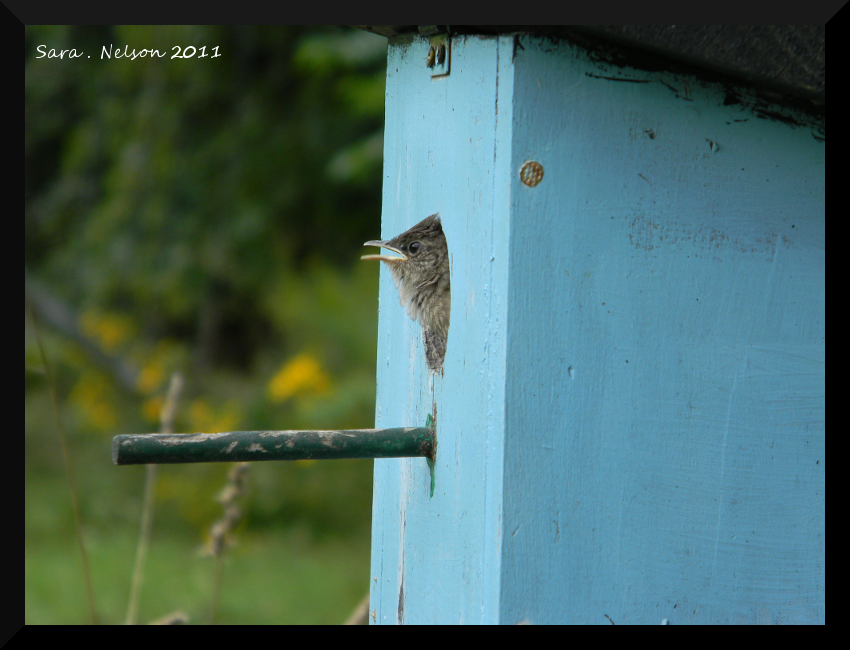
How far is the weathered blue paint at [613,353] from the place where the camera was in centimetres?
138

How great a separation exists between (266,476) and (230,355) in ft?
5.30

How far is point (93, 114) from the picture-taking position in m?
5.02

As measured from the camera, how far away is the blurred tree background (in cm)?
423

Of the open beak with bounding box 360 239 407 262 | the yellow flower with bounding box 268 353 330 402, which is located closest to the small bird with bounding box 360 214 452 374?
the open beak with bounding box 360 239 407 262

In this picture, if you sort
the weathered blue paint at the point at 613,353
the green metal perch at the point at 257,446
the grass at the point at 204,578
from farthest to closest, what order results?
the grass at the point at 204,578 < the weathered blue paint at the point at 613,353 < the green metal perch at the point at 257,446

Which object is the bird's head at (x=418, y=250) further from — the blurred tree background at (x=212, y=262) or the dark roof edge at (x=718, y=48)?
the blurred tree background at (x=212, y=262)

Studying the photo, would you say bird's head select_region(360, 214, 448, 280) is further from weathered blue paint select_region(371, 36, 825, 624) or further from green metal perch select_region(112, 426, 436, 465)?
green metal perch select_region(112, 426, 436, 465)

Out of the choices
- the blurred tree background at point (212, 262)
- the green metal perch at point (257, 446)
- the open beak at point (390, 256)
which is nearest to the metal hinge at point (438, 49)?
the open beak at point (390, 256)

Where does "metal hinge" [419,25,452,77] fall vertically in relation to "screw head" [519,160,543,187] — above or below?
above

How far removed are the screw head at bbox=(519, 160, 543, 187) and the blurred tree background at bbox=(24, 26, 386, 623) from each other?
7.40 ft

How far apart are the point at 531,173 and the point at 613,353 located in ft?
1.12

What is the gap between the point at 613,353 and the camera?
57.0 inches

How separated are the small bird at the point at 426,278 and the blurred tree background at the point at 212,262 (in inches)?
74.2
